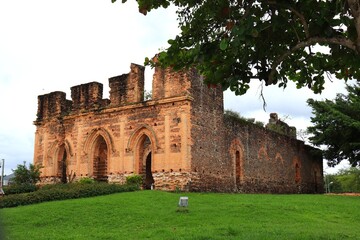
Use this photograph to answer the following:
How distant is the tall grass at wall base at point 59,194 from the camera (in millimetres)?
15727

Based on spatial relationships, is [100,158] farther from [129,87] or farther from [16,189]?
[16,189]

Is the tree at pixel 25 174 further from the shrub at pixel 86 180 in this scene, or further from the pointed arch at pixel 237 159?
the pointed arch at pixel 237 159

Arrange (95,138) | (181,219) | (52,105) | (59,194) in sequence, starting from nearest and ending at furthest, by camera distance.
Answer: (181,219) → (59,194) → (95,138) → (52,105)

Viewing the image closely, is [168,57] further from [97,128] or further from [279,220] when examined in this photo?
[97,128]

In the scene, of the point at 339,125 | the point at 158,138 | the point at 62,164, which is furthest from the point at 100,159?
the point at 339,125

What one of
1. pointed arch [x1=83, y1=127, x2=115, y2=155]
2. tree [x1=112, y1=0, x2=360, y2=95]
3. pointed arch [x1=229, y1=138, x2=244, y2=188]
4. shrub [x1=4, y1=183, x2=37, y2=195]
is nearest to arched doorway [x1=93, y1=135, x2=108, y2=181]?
pointed arch [x1=83, y1=127, x2=115, y2=155]

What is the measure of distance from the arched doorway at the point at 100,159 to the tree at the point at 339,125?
1307 centimetres

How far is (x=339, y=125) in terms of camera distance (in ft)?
86.5

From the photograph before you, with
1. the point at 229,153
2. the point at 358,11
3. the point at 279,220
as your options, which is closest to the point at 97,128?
the point at 229,153

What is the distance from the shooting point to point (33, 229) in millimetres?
11156

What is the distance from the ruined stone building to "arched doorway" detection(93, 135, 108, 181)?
54 mm

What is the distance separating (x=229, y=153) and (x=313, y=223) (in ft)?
34.8

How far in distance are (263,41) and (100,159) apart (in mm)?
18248

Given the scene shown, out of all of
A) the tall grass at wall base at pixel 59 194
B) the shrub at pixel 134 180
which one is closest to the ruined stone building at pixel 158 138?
the shrub at pixel 134 180
